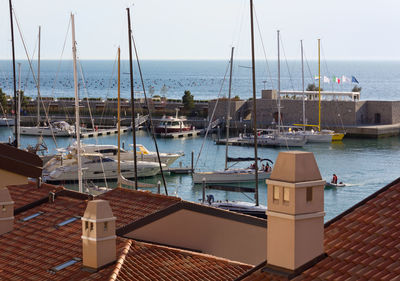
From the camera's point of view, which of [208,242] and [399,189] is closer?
[399,189]

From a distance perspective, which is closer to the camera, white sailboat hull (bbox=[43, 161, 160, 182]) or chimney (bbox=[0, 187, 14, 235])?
chimney (bbox=[0, 187, 14, 235])

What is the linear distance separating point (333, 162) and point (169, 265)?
154 ft

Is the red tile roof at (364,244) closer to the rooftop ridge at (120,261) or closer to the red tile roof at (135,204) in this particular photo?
the rooftop ridge at (120,261)

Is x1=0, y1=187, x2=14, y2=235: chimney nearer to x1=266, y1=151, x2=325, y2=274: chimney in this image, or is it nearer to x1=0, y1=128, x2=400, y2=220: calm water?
x1=266, y1=151, x2=325, y2=274: chimney

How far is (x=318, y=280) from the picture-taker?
25.1 feet

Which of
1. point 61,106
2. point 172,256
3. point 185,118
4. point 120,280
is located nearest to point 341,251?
point 120,280

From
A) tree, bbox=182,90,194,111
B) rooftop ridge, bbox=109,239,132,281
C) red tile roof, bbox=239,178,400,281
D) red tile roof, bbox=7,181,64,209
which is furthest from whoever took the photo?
tree, bbox=182,90,194,111

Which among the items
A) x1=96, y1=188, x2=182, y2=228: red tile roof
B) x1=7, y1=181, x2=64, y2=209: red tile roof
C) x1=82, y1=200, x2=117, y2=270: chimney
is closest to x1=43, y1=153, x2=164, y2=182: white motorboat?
x1=7, y1=181, x2=64, y2=209: red tile roof

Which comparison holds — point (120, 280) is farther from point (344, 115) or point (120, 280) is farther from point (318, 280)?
point (344, 115)

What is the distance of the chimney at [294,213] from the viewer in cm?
774

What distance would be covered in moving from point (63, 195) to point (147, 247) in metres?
3.93

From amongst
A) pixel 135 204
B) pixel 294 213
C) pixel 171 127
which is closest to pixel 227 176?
pixel 171 127

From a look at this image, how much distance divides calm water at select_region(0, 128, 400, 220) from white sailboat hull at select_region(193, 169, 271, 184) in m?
0.68

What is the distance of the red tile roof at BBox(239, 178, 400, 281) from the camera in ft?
25.0
